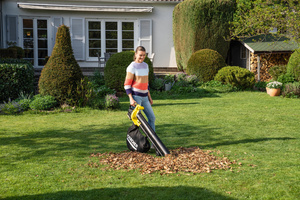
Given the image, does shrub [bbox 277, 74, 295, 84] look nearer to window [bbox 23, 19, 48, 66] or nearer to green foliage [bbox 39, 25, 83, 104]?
green foliage [bbox 39, 25, 83, 104]

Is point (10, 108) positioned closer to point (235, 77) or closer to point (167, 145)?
point (167, 145)

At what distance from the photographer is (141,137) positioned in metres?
5.35

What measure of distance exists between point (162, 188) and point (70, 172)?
1.36 m

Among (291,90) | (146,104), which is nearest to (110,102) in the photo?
(146,104)

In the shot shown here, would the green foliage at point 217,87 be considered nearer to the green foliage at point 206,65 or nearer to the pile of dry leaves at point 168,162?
the green foliage at point 206,65

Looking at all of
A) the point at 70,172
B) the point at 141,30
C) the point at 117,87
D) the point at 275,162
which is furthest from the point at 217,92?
the point at 70,172

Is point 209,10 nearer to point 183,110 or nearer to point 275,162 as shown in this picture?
point 183,110

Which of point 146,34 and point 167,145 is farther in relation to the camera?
point 146,34

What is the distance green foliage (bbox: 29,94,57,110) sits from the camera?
9.76 metres

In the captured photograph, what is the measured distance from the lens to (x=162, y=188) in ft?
13.0

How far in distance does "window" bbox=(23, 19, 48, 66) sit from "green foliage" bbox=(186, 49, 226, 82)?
836 cm

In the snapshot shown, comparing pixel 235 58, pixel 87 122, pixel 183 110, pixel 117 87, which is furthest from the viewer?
pixel 235 58

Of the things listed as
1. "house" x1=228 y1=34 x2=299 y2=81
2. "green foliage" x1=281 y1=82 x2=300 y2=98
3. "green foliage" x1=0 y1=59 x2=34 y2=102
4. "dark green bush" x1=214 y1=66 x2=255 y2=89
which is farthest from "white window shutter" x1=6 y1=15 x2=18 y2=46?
"green foliage" x1=281 y1=82 x2=300 y2=98

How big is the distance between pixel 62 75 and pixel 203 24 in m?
9.68
